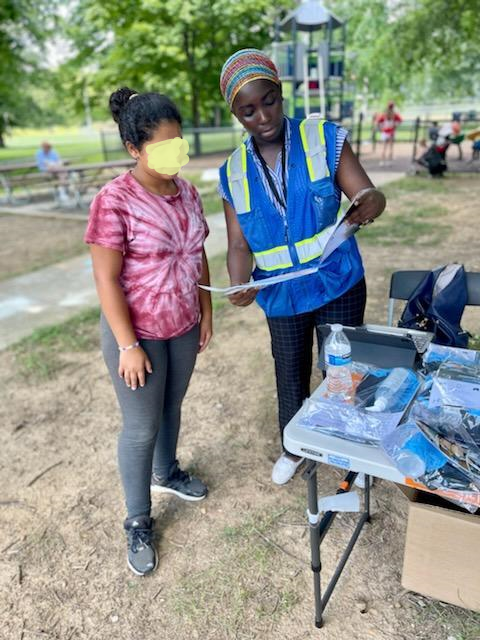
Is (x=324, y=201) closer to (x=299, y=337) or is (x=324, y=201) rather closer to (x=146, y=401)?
(x=299, y=337)

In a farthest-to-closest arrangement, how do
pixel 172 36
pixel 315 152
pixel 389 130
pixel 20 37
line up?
pixel 172 36
pixel 20 37
pixel 389 130
pixel 315 152

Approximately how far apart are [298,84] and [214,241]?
789 centimetres

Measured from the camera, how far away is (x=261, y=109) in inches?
69.4

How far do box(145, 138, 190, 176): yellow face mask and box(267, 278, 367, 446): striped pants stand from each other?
828 millimetres

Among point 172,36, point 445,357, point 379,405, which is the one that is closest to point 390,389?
point 379,405

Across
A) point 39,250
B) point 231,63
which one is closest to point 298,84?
point 39,250

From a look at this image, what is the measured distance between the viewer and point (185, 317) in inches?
72.4

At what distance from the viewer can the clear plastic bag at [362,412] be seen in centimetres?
144

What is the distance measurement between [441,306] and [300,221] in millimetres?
767

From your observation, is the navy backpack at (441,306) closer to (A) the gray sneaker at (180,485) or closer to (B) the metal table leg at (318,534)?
(B) the metal table leg at (318,534)

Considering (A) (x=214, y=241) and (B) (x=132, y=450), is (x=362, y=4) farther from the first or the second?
(B) (x=132, y=450)

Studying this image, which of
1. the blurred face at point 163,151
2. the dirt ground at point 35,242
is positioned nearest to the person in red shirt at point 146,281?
the blurred face at point 163,151

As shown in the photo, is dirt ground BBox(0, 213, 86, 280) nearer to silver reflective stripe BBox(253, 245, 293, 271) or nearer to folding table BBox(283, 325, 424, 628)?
silver reflective stripe BBox(253, 245, 293, 271)

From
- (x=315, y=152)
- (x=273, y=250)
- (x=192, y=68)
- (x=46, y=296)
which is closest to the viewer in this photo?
(x=315, y=152)
